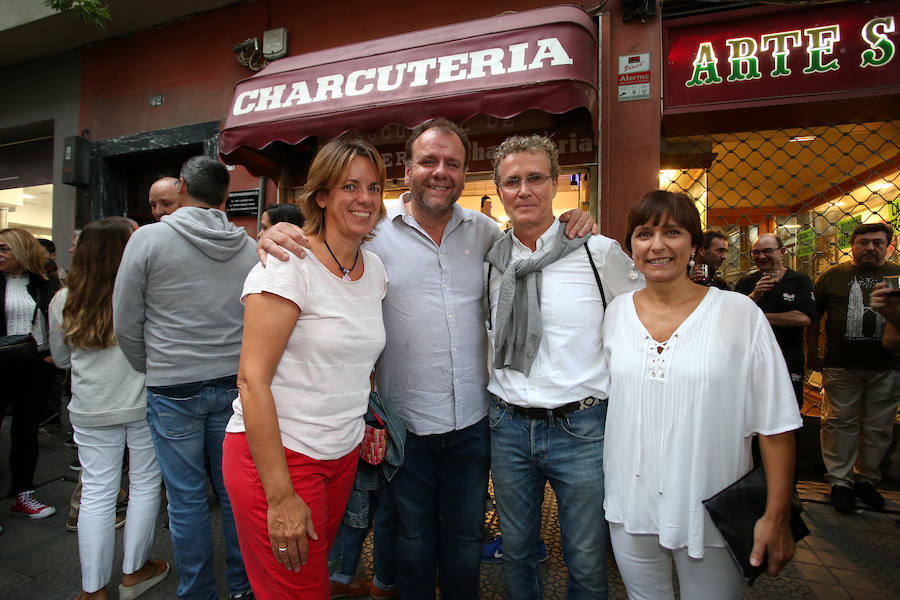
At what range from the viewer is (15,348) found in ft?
10.4

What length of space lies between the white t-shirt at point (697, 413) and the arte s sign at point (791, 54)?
347cm

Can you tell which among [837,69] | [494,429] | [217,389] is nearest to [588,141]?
[837,69]

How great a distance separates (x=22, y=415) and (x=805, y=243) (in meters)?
7.56

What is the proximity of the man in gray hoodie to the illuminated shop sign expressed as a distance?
13.6 ft

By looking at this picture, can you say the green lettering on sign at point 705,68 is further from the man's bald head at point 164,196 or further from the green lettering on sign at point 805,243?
the man's bald head at point 164,196

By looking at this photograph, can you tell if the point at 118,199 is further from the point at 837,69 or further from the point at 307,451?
the point at 837,69

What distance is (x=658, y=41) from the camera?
13.9 ft

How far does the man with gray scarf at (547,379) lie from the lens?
1878 mm

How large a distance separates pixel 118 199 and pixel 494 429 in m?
7.21

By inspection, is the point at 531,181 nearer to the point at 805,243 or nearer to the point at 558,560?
the point at 558,560

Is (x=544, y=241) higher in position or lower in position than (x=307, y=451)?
higher

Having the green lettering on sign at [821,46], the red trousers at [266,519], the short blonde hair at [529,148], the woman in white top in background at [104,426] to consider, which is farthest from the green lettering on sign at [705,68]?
the woman in white top in background at [104,426]

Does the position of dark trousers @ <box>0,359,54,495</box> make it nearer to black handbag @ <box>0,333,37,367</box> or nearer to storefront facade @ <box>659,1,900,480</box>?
black handbag @ <box>0,333,37,367</box>

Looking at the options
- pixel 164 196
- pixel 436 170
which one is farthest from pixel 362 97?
pixel 436 170
